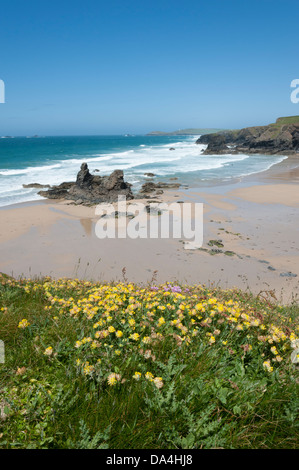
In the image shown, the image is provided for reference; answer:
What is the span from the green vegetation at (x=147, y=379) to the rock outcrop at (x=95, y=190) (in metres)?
22.6

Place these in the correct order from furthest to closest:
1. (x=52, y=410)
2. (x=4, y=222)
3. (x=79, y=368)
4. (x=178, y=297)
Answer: (x=4, y=222), (x=178, y=297), (x=79, y=368), (x=52, y=410)

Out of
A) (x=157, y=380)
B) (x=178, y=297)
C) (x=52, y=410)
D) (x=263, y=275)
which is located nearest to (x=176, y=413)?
(x=157, y=380)

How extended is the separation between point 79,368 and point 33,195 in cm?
2813

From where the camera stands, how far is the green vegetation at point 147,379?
212 centimetres

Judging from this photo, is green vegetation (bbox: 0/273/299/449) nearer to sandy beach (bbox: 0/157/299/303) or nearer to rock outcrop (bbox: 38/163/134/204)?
sandy beach (bbox: 0/157/299/303)

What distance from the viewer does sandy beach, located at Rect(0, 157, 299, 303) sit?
1087 centimetres

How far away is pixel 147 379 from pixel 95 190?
25.2 metres

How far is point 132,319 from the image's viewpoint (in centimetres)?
314

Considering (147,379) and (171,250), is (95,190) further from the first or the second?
(147,379)

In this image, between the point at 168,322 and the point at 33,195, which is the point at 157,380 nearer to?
the point at 168,322

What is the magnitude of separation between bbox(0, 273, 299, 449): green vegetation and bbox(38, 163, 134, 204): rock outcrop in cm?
2263

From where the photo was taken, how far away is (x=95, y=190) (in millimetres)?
26594

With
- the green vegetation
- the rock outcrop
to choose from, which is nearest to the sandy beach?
the green vegetation

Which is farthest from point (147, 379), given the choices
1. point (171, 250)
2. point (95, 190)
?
point (95, 190)
